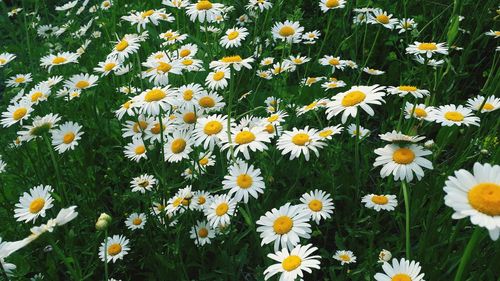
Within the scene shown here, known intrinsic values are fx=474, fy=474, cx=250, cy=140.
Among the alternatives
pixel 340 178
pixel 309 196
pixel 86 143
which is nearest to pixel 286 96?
pixel 340 178

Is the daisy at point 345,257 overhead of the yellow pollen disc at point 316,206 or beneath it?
beneath

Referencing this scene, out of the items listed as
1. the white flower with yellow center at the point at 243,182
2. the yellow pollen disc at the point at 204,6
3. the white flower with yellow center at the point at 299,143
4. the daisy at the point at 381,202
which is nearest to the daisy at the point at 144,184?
the white flower with yellow center at the point at 243,182

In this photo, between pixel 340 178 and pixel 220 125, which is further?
pixel 340 178

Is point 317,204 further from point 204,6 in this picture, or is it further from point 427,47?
point 204,6

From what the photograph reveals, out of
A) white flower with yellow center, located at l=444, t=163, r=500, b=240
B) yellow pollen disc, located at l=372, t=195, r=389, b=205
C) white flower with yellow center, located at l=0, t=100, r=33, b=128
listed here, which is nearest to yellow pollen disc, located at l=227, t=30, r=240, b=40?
white flower with yellow center, located at l=0, t=100, r=33, b=128

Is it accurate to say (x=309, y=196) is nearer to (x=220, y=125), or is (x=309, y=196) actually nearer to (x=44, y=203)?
(x=220, y=125)

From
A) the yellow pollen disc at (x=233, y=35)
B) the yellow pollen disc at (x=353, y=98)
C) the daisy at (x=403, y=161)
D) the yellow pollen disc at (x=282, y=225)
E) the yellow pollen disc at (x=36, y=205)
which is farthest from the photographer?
the yellow pollen disc at (x=233, y=35)

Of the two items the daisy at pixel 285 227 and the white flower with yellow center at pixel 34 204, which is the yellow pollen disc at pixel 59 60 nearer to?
the white flower with yellow center at pixel 34 204
